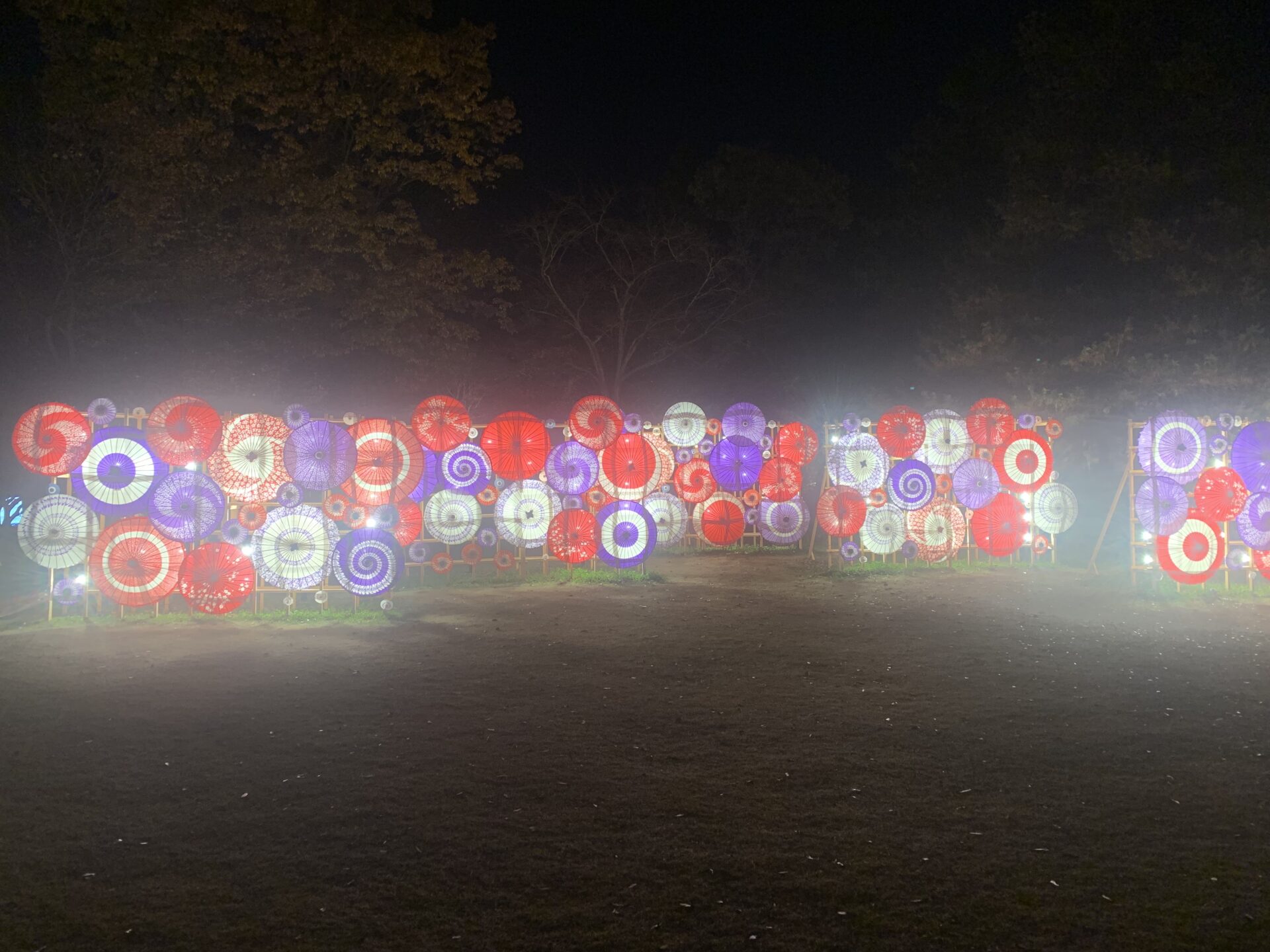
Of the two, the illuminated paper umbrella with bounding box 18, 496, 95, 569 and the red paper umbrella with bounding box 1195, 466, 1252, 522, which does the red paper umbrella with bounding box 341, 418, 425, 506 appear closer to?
the illuminated paper umbrella with bounding box 18, 496, 95, 569

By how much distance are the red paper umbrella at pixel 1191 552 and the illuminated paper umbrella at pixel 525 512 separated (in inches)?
292

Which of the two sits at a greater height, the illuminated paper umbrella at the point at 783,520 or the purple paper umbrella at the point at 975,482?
the purple paper umbrella at the point at 975,482

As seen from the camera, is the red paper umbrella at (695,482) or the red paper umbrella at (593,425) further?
the red paper umbrella at (695,482)

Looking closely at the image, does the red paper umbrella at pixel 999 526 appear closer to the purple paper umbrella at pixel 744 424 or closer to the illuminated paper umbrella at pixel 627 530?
the purple paper umbrella at pixel 744 424

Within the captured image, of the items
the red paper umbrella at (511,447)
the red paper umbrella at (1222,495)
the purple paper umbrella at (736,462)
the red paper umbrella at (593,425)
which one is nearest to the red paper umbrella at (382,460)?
the red paper umbrella at (511,447)

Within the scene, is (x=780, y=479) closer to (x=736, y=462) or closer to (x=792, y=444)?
(x=792, y=444)

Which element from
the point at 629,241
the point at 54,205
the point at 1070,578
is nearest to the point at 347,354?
the point at 54,205

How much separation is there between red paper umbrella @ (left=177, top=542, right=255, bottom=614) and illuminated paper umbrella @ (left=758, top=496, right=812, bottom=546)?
8.38 meters

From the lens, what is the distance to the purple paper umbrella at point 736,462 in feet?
49.7

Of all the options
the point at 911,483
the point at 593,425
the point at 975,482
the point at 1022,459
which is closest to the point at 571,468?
the point at 593,425

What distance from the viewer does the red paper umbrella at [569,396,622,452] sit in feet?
42.4

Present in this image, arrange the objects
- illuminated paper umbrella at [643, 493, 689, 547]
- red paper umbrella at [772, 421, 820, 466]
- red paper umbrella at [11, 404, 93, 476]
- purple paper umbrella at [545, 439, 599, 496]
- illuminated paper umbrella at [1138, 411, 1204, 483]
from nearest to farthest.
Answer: red paper umbrella at [11, 404, 93, 476] < illuminated paper umbrella at [1138, 411, 1204, 483] < purple paper umbrella at [545, 439, 599, 496] < illuminated paper umbrella at [643, 493, 689, 547] < red paper umbrella at [772, 421, 820, 466]

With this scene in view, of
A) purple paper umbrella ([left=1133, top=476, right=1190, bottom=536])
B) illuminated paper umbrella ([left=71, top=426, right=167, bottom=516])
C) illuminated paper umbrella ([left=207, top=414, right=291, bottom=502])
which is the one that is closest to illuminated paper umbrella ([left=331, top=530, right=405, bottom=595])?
illuminated paper umbrella ([left=207, top=414, right=291, bottom=502])

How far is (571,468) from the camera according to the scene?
40.9ft
